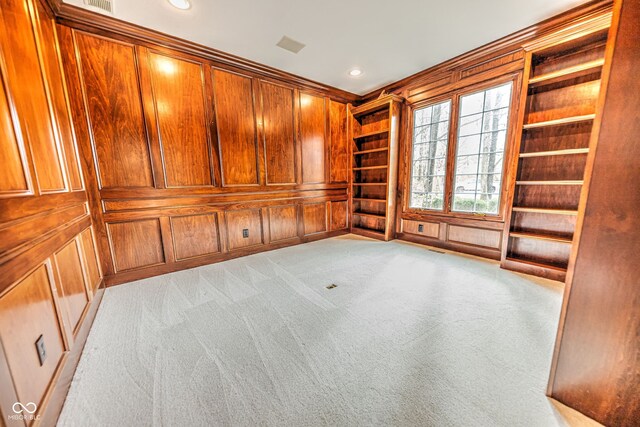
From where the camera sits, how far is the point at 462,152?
10.6 ft

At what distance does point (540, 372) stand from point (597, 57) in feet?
10.0

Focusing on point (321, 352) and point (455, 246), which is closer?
point (321, 352)

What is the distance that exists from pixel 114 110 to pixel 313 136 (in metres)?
2.65

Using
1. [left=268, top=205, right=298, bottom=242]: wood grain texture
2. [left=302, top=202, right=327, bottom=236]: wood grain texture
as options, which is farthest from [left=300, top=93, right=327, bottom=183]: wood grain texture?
[left=268, top=205, right=298, bottom=242]: wood grain texture

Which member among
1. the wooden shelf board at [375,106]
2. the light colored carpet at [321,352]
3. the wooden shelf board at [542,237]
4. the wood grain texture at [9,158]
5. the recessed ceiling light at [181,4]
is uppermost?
the recessed ceiling light at [181,4]

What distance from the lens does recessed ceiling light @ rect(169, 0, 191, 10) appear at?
2.00 m

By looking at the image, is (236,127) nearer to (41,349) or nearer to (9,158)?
(9,158)

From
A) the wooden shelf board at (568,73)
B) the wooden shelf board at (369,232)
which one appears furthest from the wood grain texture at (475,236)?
the wooden shelf board at (568,73)

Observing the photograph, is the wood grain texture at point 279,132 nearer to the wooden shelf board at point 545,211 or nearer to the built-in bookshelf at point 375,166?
the built-in bookshelf at point 375,166

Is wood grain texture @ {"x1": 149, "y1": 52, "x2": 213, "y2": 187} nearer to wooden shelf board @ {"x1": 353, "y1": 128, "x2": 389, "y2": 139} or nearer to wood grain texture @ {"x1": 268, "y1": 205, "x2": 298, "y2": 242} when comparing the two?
wood grain texture @ {"x1": 268, "y1": 205, "x2": 298, "y2": 242}

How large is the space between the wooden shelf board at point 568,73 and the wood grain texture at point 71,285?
14.6ft

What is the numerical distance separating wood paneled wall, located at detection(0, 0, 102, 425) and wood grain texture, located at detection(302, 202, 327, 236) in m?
2.80

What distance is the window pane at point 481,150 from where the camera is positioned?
9.52ft

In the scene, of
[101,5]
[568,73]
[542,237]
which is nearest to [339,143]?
[568,73]
